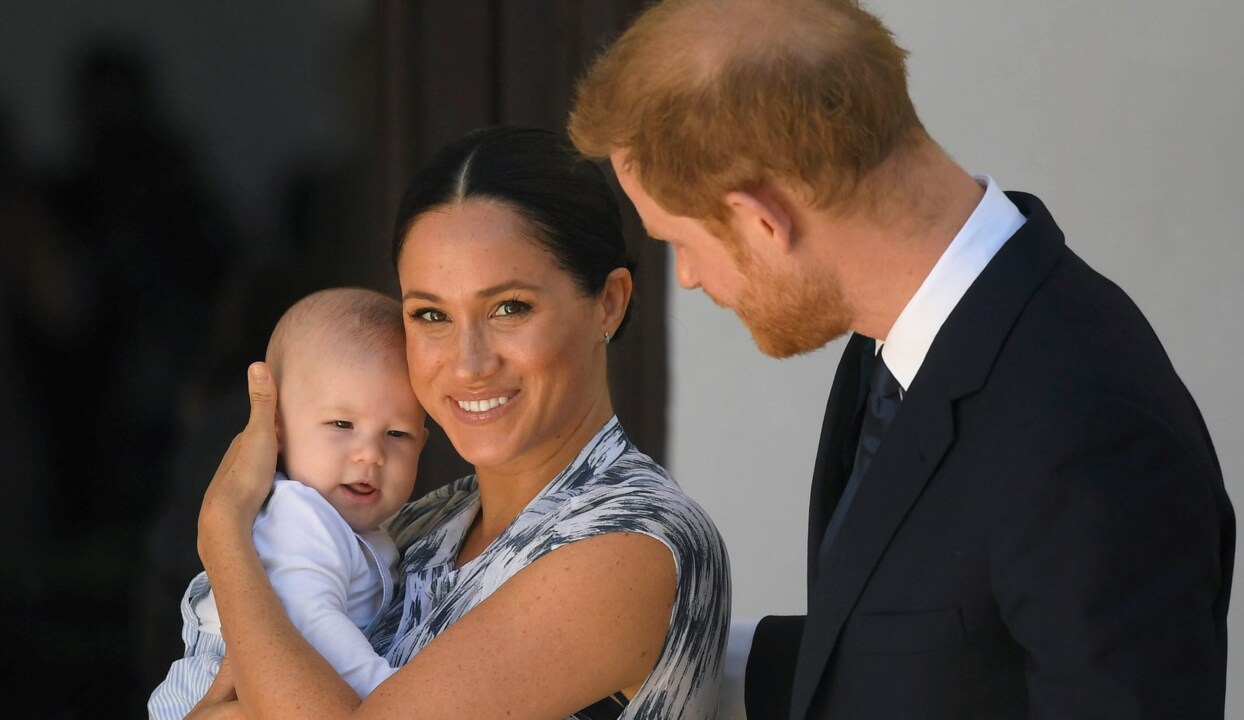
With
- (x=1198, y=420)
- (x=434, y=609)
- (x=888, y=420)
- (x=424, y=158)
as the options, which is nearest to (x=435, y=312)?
(x=434, y=609)

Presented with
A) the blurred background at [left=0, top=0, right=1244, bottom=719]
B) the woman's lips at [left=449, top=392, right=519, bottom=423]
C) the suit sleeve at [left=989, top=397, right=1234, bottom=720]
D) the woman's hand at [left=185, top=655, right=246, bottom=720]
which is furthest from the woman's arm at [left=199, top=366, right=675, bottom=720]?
the blurred background at [left=0, top=0, right=1244, bottom=719]

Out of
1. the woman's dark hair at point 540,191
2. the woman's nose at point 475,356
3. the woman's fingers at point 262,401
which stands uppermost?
the woman's dark hair at point 540,191

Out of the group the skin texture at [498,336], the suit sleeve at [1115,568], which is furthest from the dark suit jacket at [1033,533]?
the skin texture at [498,336]

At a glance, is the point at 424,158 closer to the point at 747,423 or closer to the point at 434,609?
the point at 747,423

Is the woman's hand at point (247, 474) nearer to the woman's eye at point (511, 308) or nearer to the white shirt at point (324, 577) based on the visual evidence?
the white shirt at point (324, 577)

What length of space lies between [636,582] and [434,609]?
Answer: 0.40 meters

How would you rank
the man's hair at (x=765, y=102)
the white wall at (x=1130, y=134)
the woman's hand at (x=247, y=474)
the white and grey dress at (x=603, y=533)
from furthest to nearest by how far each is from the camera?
1. the white wall at (x=1130, y=134)
2. the woman's hand at (x=247, y=474)
3. the white and grey dress at (x=603, y=533)
4. the man's hair at (x=765, y=102)

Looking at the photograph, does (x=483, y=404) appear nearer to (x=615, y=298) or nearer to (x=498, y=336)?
(x=498, y=336)

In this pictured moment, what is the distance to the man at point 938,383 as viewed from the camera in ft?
4.00

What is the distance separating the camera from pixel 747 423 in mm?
3639

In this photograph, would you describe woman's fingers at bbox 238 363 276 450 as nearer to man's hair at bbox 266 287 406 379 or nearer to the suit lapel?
man's hair at bbox 266 287 406 379

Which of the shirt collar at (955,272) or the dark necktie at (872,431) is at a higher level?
the shirt collar at (955,272)

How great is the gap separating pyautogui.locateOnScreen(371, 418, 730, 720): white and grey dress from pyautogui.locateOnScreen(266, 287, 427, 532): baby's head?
0.46 feet

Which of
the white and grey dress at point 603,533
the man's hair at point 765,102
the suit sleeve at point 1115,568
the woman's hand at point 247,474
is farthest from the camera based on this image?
the woman's hand at point 247,474
